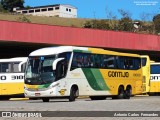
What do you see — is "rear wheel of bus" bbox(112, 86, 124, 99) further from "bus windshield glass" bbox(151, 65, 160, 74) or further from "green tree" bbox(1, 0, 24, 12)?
"green tree" bbox(1, 0, 24, 12)

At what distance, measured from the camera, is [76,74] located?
24.8m

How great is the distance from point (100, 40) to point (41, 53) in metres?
19.1

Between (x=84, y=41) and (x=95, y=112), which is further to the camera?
(x=84, y=41)

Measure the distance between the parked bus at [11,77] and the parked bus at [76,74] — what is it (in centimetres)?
558

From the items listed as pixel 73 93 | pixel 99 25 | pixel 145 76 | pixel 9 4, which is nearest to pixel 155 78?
pixel 145 76

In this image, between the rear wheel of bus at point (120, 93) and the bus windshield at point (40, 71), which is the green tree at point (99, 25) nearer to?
the rear wheel of bus at point (120, 93)

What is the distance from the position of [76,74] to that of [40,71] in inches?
83.2

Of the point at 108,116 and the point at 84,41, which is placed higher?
the point at 84,41

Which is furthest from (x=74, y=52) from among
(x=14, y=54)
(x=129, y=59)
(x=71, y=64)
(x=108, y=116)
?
(x=14, y=54)

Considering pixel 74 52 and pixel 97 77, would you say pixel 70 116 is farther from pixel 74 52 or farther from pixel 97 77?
pixel 97 77

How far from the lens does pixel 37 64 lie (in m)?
24.0

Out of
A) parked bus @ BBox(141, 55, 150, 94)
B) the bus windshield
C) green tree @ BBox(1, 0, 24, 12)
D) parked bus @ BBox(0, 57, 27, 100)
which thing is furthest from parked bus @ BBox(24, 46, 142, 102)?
green tree @ BBox(1, 0, 24, 12)

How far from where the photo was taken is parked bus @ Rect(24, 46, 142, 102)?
77.6 ft

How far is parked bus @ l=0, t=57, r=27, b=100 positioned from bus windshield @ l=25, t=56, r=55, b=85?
21.3 ft
